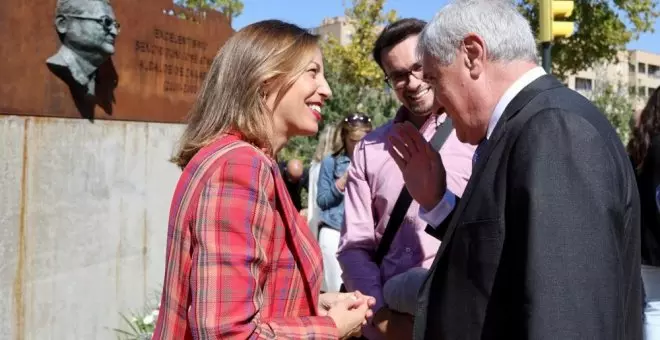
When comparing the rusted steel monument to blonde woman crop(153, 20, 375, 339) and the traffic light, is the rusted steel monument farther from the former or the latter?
the traffic light

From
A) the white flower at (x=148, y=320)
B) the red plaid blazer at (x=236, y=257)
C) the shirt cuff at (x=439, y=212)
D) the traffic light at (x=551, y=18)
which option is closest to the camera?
the red plaid blazer at (x=236, y=257)

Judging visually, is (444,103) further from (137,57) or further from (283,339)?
(137,57)

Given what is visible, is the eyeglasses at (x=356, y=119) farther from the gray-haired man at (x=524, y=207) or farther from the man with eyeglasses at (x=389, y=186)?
the gray-haired man at (x=524, y=207)

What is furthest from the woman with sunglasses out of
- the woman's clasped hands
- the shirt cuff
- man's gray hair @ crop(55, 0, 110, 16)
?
the woman's clasped hands

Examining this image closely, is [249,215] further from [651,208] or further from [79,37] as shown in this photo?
[651,208]

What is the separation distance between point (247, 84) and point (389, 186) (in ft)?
3.52

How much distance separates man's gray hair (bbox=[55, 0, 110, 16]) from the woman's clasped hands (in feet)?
8.49

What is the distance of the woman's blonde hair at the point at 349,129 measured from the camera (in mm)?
6395

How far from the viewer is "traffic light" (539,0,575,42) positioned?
7883 millimetres

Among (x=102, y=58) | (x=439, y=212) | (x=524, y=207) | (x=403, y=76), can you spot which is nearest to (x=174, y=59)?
(x=102, y=58)

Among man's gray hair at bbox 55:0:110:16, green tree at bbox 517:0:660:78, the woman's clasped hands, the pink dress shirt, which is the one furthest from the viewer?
green tree at bbox 517:0:660:78

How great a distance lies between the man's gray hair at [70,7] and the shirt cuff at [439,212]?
249 centimetres

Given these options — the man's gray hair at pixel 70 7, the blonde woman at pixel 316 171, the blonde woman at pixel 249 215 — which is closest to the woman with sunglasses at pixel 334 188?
the blonde woman at pixel 316 171

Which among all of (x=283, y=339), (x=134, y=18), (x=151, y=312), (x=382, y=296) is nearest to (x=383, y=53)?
(x=382, y=296)
